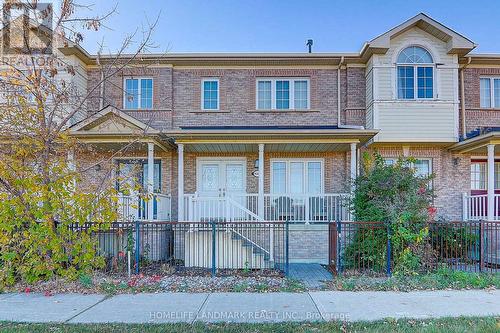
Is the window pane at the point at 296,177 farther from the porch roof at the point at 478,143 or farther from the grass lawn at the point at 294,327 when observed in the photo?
the grass lawn at the point at 294,327

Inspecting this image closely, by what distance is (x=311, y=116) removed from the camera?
13469 millimetres

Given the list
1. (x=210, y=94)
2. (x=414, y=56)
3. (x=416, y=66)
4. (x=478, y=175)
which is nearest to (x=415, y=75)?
(x=416, y=66)

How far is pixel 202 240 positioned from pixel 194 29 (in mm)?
8696

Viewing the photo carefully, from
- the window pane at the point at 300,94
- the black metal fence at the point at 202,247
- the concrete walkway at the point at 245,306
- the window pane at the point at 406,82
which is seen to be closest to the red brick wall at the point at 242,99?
the window pane at the point at 300,94

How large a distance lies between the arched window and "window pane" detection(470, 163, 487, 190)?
350cm

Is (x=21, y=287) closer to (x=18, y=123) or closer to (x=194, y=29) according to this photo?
(x=18, y=123)

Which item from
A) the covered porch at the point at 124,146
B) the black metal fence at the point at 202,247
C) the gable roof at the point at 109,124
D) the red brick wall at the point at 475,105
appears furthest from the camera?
the red brick wall at the point at 475,105

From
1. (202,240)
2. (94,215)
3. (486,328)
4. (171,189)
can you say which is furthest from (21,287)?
(486,328)

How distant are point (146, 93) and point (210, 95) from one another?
2519mm

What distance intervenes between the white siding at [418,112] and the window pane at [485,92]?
1867mm

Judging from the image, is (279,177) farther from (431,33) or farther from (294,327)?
(294,327)

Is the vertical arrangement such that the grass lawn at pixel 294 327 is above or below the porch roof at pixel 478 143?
below

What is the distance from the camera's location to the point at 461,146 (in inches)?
481

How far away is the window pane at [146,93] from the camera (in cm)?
1359
